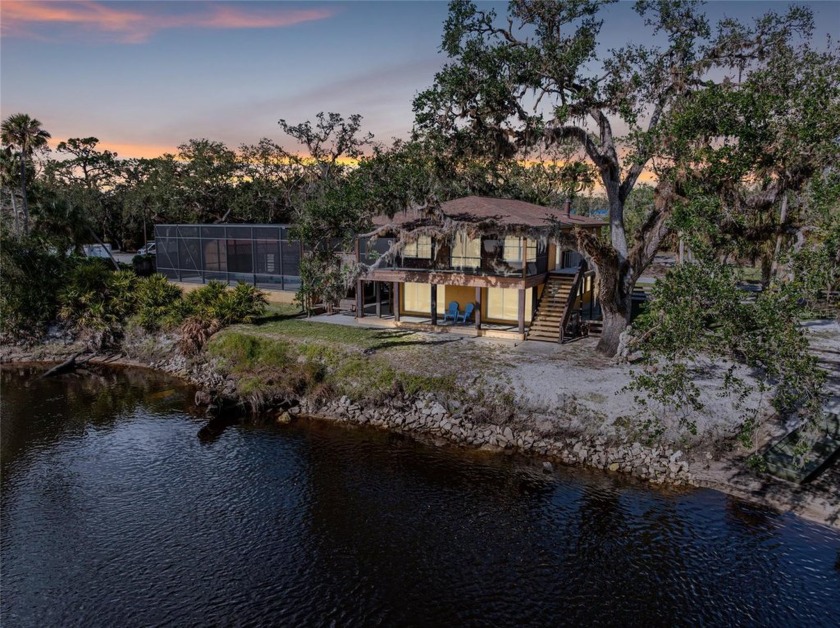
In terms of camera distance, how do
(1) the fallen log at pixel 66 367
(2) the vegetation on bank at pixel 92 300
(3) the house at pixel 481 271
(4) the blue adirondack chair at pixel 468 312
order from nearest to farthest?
(3) the house at pixel 481 271 < (4) the blue adirondack chair at pixel 468 312 < (1) the fallen log at pixel 66 367 < (2) the vegetation on bank at pixel 92 300

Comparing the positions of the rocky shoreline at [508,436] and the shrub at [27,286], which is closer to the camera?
the rocky shoreline at [508,436]

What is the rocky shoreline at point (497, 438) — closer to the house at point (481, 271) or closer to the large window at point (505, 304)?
the house at point (481, 271)

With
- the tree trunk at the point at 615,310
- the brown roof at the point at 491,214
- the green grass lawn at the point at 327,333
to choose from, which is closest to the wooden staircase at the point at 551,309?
the tree trunk at the point at 615,310

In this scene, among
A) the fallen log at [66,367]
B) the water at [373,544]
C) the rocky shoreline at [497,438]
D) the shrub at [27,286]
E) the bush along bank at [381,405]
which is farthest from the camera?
the shrub at [27,286]

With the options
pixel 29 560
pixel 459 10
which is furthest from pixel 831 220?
pixel 29 560

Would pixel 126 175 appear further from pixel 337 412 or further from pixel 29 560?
pixel 29 560

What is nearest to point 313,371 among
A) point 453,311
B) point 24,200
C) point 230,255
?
point 453,311

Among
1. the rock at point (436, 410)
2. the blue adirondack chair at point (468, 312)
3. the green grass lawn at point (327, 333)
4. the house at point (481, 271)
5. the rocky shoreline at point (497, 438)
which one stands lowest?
the rocky shoreline at point (497, 438)

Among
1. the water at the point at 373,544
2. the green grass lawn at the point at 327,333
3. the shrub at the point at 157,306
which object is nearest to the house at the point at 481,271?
the green grass lawn at the point at 327,333

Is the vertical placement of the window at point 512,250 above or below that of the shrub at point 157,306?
above
